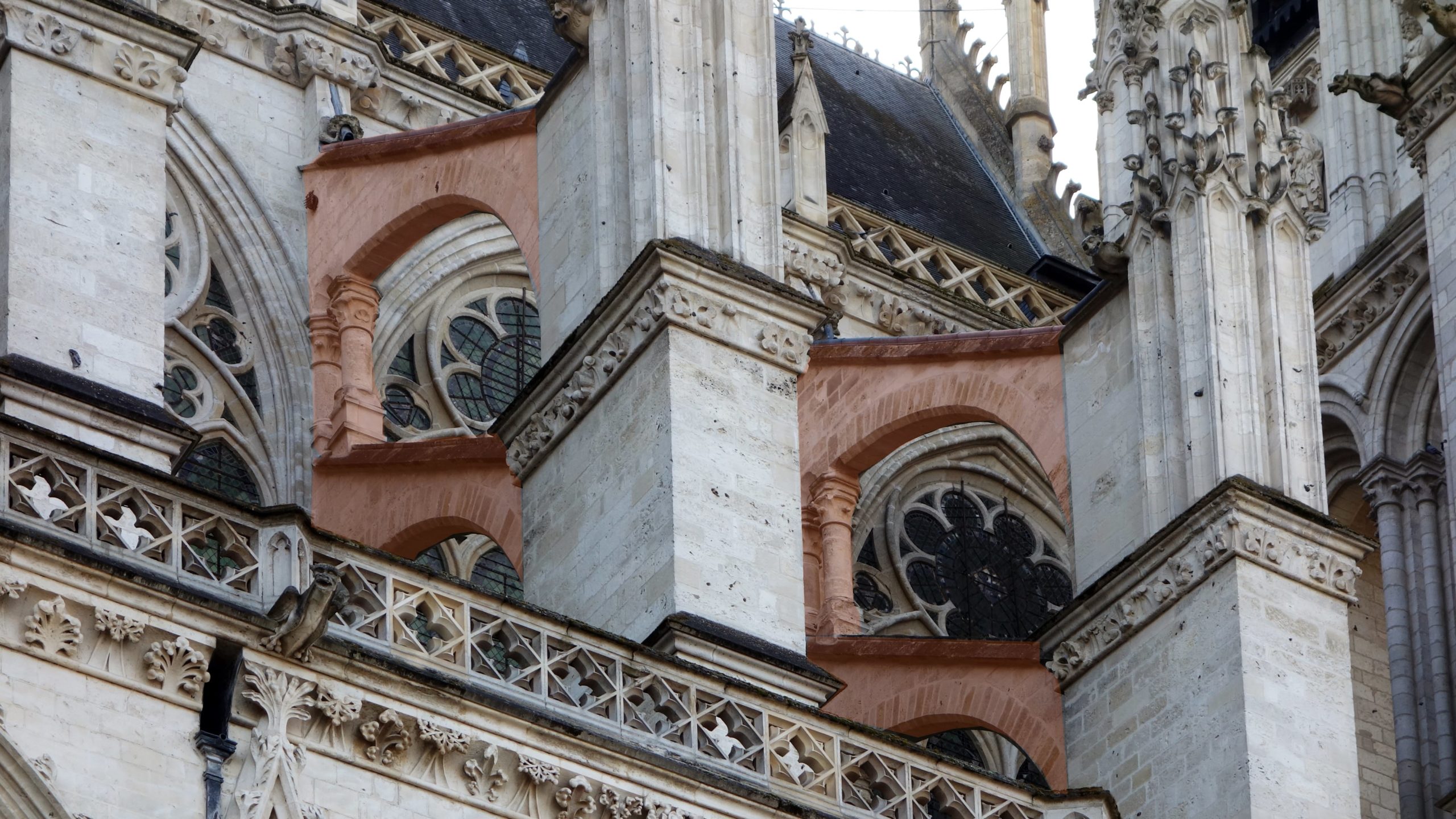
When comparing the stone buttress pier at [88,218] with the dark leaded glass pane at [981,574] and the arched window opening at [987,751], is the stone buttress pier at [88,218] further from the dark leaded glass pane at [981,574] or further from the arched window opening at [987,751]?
the dark leaded glass pane at [981,574]

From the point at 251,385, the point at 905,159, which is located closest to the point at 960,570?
the point at 251,385

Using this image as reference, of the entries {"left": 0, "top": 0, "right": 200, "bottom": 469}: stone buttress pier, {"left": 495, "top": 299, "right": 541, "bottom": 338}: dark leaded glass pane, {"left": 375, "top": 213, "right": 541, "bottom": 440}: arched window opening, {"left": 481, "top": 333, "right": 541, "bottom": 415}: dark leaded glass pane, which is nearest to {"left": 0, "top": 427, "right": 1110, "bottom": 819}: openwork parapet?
{"left": 0, "top": 0, "right": 200, "bottom": 469}: stone buttress pier

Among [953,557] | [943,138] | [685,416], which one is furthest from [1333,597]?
[943,138]

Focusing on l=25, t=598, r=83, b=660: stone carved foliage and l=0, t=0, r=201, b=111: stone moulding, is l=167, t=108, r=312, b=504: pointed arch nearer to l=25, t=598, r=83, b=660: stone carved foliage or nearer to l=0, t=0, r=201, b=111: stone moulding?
l=0, t=0, r=201, b=111: stone moulding

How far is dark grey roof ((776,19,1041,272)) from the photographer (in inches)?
1184

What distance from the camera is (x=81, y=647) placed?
13.2 meters

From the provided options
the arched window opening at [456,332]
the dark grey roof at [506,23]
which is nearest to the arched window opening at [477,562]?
the arched window opening at [456,332]

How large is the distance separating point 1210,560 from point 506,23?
38.3 ft

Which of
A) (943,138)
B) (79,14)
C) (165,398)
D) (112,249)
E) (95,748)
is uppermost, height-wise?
(943,138)

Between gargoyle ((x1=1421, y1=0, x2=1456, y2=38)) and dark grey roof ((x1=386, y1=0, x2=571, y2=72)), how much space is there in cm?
721

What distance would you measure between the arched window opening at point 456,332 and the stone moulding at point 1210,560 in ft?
20.5

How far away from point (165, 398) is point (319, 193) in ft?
5.26

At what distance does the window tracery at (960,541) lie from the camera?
24.7 meters

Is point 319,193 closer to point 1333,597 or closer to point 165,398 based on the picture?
point 165,398
